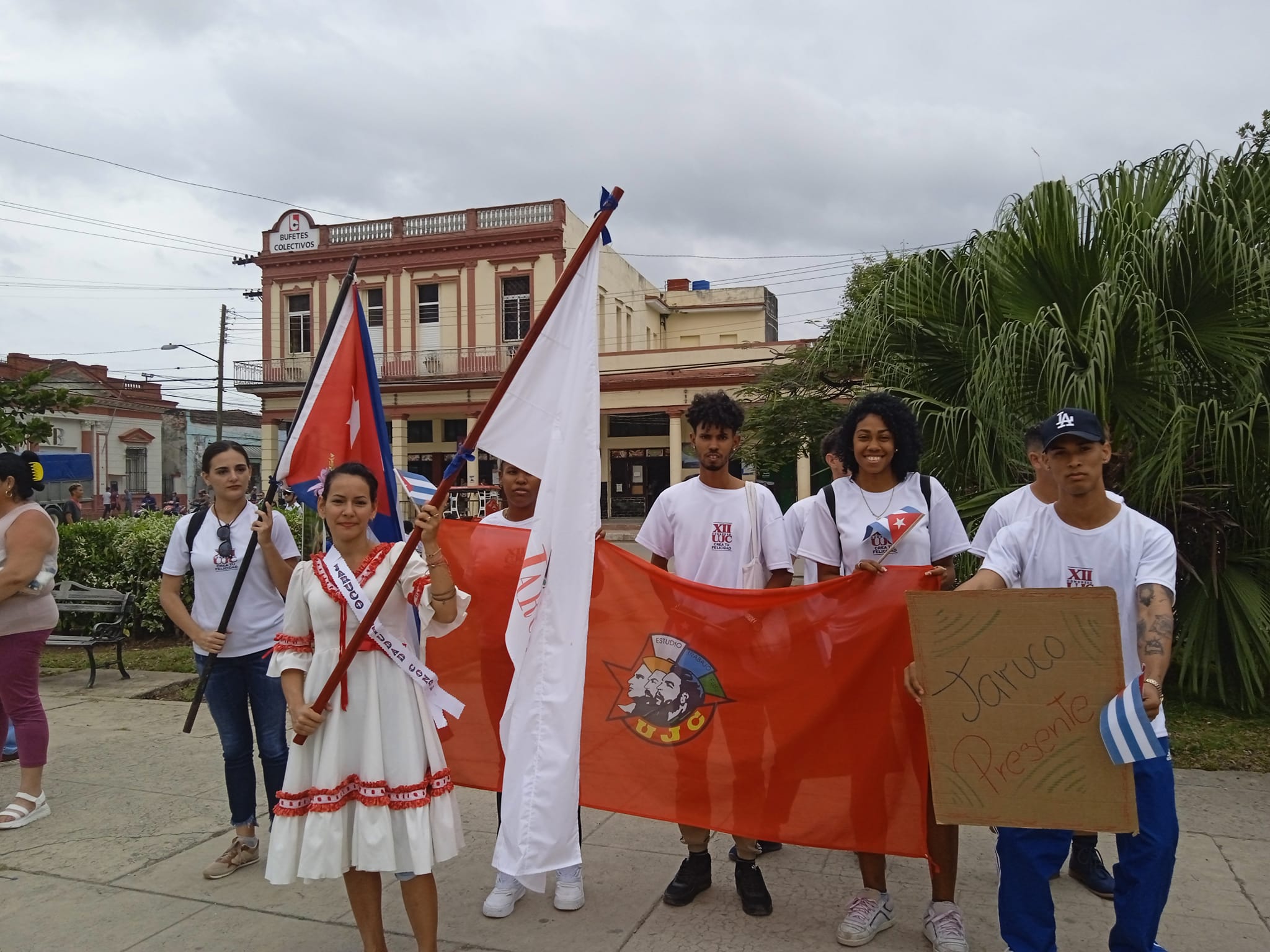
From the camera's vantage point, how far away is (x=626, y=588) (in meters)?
4.02

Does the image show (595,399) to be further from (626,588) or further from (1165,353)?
(1165,353)

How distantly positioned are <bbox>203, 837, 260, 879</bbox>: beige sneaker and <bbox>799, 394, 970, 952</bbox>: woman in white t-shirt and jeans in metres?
2.70

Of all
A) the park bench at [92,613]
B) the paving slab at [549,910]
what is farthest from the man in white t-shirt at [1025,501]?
the park bench at [92,613]

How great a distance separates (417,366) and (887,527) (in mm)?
31289

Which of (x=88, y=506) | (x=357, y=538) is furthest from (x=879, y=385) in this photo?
(x=88, y=506)

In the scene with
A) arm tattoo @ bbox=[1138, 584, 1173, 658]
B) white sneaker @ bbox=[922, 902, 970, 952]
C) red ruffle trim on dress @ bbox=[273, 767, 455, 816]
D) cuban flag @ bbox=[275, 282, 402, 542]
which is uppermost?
cuban flag @ bbox=[275, 282, 402, 542]

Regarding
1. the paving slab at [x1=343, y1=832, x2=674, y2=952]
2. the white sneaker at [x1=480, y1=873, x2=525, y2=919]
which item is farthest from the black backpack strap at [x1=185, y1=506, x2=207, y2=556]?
the white sneaker at [x1=480, y1=873, x2=525, y2=919]

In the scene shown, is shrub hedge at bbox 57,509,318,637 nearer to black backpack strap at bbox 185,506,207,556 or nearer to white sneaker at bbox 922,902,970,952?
black backpack strap at bbox 185,506,207,556

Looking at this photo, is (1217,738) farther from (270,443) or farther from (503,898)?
(270,443)

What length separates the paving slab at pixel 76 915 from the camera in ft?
12.0

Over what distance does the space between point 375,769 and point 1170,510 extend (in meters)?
5.44

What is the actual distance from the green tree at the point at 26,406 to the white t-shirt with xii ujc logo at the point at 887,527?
8980 millimetres

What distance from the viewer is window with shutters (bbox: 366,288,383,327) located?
33.8 m

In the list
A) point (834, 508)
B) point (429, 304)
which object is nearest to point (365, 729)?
point (834, 508)
